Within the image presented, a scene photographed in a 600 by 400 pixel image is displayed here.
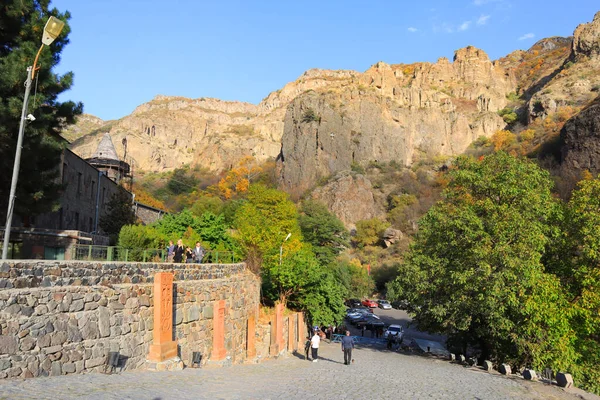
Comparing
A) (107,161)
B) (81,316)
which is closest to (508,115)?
(107,161)

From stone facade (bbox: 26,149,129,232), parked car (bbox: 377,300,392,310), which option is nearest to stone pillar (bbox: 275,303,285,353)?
stone facade (bbox: 26,149,129,232)

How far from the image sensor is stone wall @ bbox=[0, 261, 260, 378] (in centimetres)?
809

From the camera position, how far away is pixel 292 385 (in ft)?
35.7

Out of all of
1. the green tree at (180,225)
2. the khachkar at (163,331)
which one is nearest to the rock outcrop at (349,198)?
the green tree at (180,225)

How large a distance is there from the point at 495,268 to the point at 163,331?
13.8 metres

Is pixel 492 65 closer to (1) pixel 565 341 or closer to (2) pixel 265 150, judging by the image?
(2) pixel 265 150

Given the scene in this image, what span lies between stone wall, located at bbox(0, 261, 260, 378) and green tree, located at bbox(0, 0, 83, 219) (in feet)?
18.8

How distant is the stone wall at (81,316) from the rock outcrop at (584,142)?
63409mm

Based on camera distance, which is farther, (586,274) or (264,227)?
(264,227)

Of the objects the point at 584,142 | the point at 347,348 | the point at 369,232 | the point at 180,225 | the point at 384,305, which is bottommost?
the point at 384,305

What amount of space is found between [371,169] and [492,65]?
78.5 meters

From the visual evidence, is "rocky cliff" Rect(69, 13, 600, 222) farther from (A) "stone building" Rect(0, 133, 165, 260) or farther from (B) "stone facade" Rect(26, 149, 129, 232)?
(B) "stone facade" Rect(26, 149, 129, 232)

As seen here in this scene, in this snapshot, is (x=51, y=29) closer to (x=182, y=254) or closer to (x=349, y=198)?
(x=182, y=254)

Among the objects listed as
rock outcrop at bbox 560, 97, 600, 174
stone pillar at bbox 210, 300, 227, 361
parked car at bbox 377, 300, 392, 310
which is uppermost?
rock outcrop at bbox 560, 97, 600, 174
